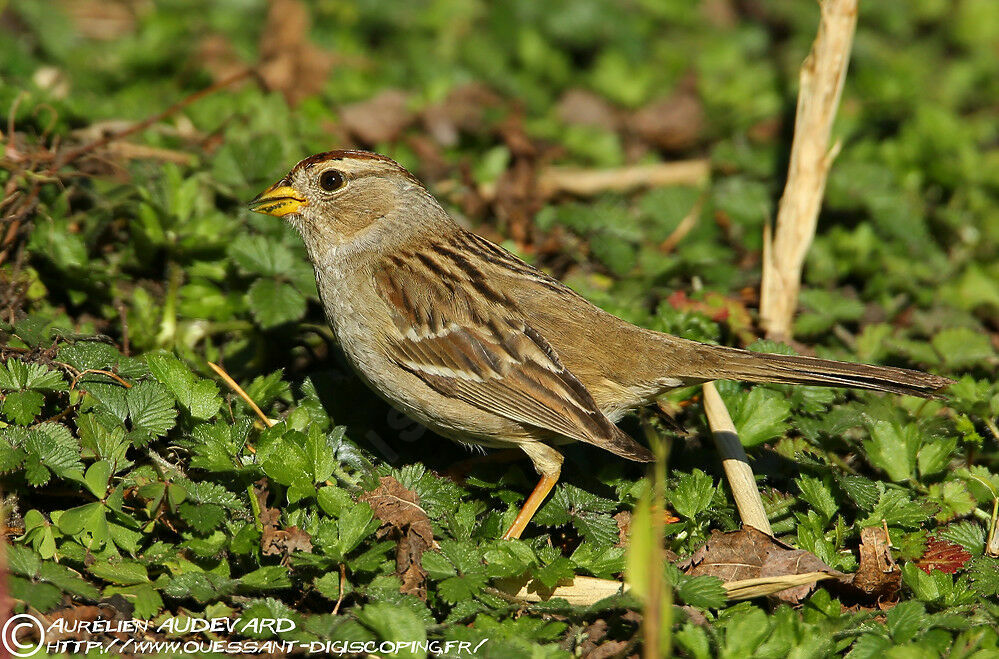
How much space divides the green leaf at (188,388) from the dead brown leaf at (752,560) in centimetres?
198

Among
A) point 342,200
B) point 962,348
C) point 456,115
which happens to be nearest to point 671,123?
point 456,115

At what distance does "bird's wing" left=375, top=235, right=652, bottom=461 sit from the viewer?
412cm

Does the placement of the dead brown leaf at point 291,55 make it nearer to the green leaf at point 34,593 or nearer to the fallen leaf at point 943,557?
the green leaf at point 34,593

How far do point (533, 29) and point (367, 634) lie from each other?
5.66 meters

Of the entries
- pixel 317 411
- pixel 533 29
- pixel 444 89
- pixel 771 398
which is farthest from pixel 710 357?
pixel 533 29

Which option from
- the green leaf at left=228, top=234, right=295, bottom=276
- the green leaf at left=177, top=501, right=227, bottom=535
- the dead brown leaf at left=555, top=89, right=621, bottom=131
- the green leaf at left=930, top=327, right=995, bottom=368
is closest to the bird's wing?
the green leaf at left=228, top=234, right=295, bottom=276

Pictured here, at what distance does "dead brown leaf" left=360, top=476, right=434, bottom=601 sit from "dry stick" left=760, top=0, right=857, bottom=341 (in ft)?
7.42

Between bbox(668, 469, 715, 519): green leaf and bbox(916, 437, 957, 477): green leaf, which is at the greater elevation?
bbox(916, 437, 957, 477): green leaf

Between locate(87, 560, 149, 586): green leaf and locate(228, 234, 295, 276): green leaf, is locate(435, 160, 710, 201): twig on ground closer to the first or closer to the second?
locate(228, 234, 295, 276): green leaf

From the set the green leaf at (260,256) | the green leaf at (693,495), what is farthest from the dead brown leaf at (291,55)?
the green leaf at (693,495)

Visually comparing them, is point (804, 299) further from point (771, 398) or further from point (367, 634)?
point (367, 634)

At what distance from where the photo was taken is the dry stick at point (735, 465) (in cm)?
412

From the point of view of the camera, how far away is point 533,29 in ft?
26.0

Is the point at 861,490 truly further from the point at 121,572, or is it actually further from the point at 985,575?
the point at 121,572
